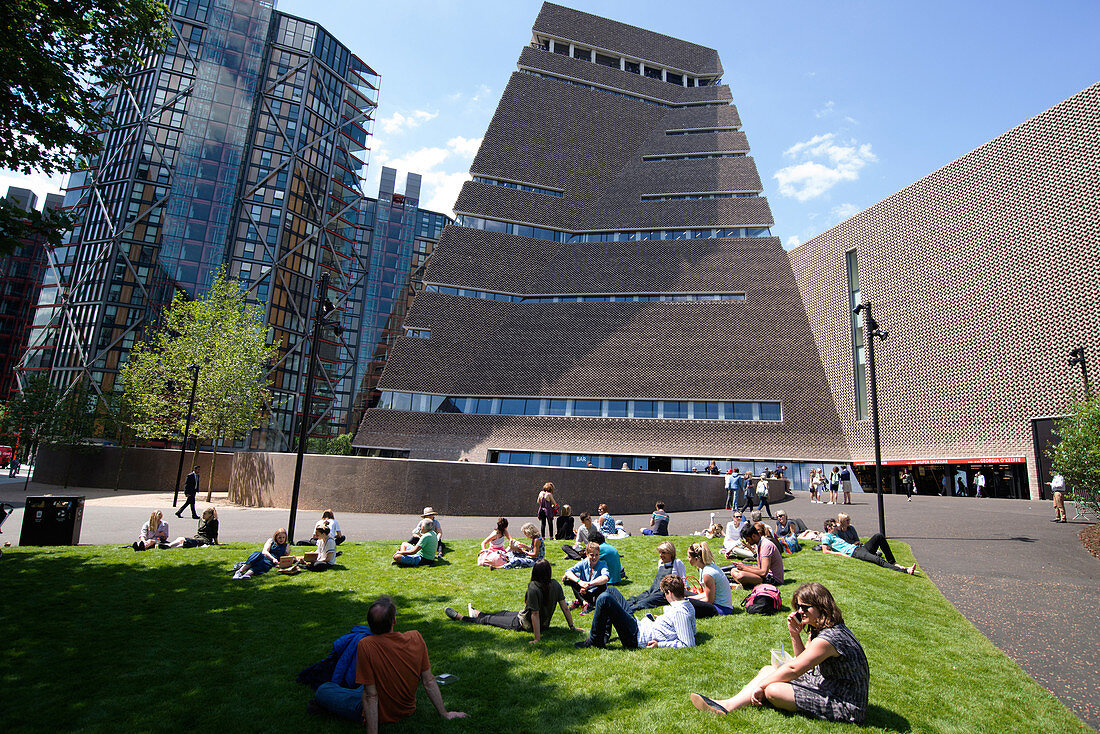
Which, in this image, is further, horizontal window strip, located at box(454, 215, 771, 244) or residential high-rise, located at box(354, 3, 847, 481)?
horizontal window strip, located at box(454, 215, 771, 244)

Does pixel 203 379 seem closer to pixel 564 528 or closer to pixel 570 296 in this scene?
pixel 564 528

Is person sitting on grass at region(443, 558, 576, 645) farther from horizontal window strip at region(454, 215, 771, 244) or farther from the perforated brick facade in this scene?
horizontal window strip at region(454, 215, 771, 244)

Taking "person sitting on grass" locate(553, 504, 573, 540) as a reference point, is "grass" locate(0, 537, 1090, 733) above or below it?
below

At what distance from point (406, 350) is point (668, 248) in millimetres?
24654

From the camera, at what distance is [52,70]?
10078mm

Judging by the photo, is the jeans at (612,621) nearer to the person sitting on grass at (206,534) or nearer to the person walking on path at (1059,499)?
the person sitting on grass at (206,534)

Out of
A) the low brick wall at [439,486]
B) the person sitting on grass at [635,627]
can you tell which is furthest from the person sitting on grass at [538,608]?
the low brick wall at [439,486]

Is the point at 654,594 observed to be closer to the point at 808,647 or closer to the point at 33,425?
the point at 808,647

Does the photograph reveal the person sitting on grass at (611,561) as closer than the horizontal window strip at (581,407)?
Yes

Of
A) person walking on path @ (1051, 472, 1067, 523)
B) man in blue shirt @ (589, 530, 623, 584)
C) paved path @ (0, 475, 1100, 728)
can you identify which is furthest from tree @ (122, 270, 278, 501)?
person walking on path @ (1051, 472, 1067, 523)

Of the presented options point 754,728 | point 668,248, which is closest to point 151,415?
point 754,728

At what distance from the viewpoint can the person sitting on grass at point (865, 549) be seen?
39.1 ft

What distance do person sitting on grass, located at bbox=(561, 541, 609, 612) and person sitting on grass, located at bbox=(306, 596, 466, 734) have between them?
4.18m

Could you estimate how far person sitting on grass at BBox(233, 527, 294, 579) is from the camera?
10234 millimetres
